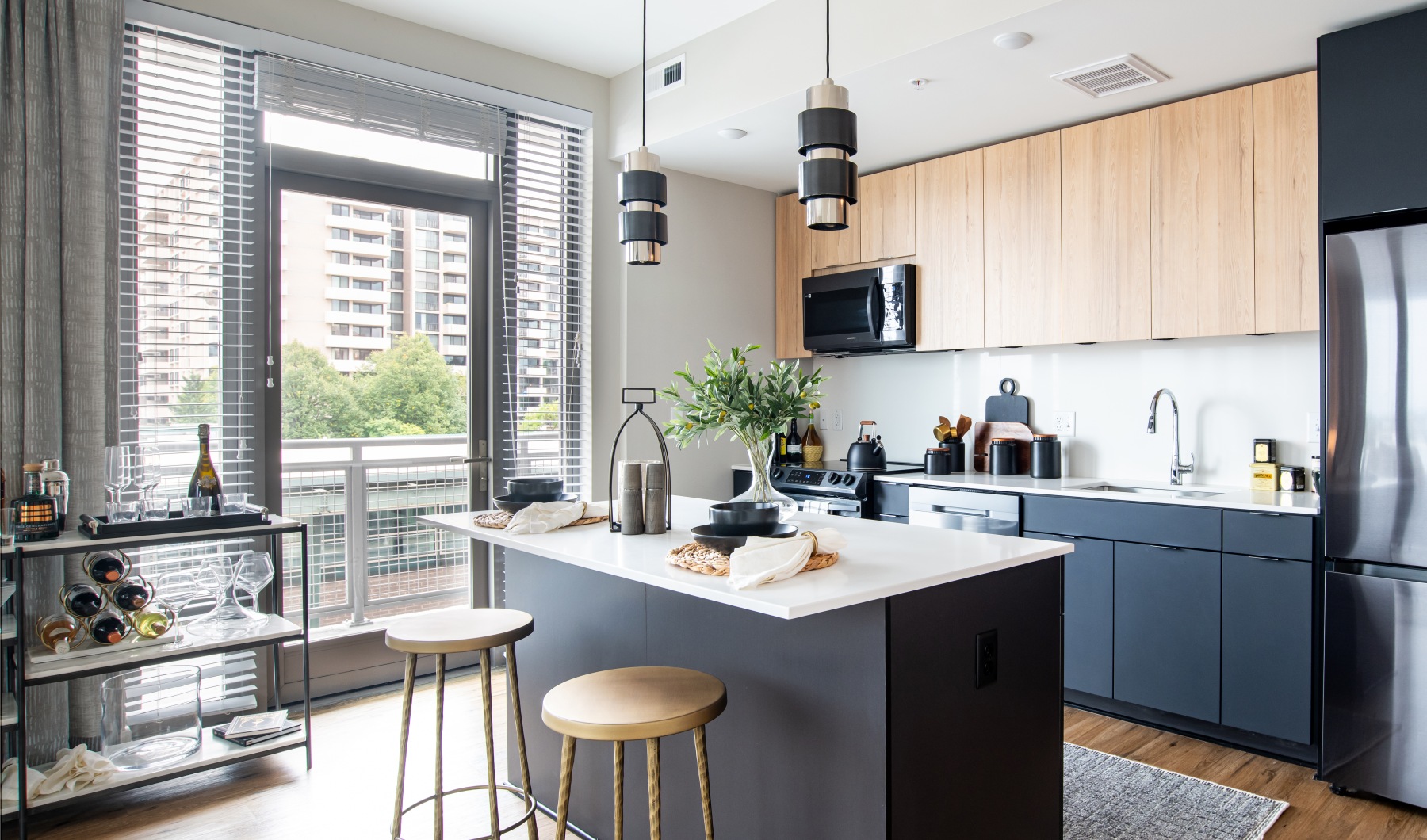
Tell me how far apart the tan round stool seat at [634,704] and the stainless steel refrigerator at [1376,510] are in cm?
206

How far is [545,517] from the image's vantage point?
7.61 ft

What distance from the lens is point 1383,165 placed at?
99.7 inches

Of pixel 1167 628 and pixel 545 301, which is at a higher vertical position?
pixel 545 301

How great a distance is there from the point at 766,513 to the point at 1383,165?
7.06 ft

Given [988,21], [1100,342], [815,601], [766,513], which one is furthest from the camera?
Answer: [1100,342]

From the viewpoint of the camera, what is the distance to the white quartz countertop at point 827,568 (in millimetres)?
1518

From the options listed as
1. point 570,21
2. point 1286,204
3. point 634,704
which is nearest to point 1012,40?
point 1286,204

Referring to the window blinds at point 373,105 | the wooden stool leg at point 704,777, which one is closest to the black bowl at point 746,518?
the wooden stool leg at point 704,777

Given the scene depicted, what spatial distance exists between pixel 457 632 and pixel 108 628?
48.8 inches

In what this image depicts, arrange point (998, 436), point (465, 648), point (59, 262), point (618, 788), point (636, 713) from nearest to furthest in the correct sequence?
point (636, 713) < point (618, 788) < point (465, 648) < point (59, 262) < point (998, 436)

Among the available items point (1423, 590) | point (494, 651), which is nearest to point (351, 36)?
point (494, 651)

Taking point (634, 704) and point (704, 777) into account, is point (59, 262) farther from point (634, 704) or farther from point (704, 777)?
point (704, 777)

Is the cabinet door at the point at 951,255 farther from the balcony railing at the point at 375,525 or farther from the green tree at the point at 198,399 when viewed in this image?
the green tree at the point at 198,399

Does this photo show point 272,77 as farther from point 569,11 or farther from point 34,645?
point 34,645
